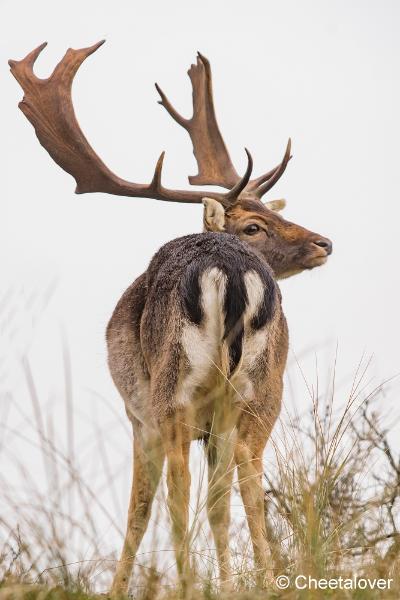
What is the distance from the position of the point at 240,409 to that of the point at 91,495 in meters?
2.10

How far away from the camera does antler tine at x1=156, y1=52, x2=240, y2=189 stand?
987cm

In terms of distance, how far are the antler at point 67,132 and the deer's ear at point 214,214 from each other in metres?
0.67

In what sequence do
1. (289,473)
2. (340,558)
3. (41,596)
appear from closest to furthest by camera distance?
(41,596) < (340,558) < (289,473)

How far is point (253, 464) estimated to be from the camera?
6137mm

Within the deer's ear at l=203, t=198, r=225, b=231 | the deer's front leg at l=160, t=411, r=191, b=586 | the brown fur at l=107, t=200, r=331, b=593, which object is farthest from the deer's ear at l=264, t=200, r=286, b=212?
the deer's front leg at l=160, t=411, r=191, b=586

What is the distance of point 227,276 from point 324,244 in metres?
2.68

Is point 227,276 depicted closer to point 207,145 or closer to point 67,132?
point 67,132

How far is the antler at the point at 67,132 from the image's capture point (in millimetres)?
8891

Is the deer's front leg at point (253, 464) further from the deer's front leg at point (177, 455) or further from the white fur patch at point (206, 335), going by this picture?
the white fur patch at point (206, 335)

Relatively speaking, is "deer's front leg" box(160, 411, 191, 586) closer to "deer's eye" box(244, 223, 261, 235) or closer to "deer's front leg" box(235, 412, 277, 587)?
"deer's front leg" box(235, 412, 277, 587)

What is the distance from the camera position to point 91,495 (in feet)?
13.0

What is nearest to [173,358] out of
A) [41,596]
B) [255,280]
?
[255,280]

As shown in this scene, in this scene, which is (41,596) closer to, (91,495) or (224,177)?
(91,495)

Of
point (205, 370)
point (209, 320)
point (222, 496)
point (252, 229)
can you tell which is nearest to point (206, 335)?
point (209, 320)
